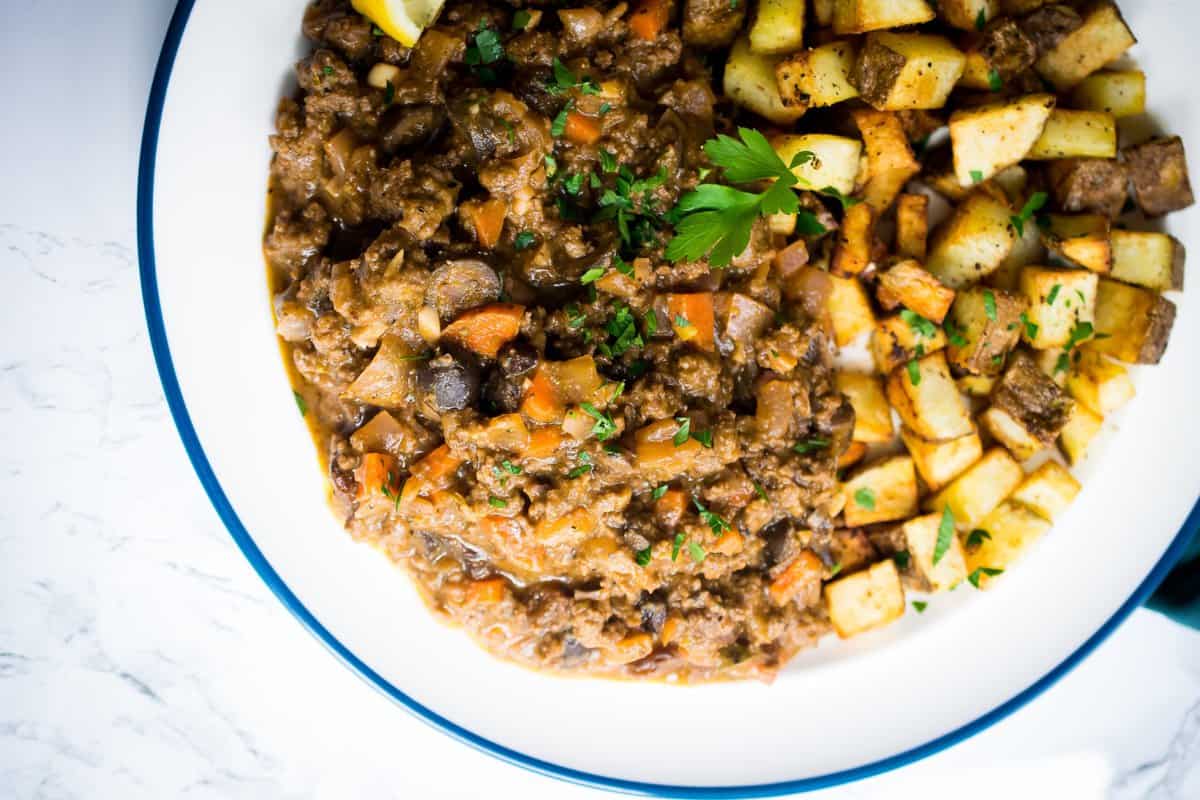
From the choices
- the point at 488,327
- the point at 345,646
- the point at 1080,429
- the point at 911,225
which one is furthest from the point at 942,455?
the point at 345,646

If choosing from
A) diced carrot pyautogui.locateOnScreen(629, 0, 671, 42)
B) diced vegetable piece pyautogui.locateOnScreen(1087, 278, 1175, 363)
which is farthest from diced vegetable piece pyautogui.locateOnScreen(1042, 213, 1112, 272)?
diced carrot pyautogui.locateOnScreen(629, 0, 671, 42)

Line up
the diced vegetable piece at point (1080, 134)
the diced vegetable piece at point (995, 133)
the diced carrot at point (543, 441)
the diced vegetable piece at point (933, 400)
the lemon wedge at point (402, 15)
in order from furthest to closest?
the diced vegetable piece at point (933, 400)
the diced vegetable piece at point (1080, 134)
the diced vegetable piece at point (995, 133)
the diced carrot at point (543, 441)
the lemon wedge at point (402, 15)

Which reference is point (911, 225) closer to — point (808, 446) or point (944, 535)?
point (808, 446)

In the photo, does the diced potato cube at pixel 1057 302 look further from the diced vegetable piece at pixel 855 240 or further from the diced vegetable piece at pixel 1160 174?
the diced vegetable piece at pixel 855 240

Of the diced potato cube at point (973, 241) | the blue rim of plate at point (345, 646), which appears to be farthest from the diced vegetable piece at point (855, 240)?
the blue rim of plate at point (345, 646)

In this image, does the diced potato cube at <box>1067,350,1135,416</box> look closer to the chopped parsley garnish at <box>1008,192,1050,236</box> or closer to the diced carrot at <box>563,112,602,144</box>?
the chopped parsley garnish at <box>1008,192,1050,236</box>

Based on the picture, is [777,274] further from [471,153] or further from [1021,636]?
[1021,636]
